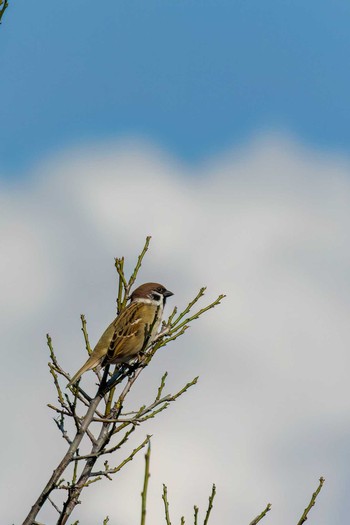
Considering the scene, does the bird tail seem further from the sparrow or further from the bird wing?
the bird wing

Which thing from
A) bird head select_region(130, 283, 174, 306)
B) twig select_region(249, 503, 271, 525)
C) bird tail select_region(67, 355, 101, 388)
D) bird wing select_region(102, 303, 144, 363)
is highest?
→ bird head select_region(130, 283, 174, 306)

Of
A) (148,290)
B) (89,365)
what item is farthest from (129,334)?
(148,290)

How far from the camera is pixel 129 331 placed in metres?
10.3

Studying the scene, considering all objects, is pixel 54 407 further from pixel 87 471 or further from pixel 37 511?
pixel 37 511

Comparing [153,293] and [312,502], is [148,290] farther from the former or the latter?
[312,502]

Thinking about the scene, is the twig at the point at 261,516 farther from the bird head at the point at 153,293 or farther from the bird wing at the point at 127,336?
the bird head at the point at 153,293

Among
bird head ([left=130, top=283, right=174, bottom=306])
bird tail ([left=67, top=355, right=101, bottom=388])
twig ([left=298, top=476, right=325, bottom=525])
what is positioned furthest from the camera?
bird head ([left=130, top=283, right=174, bottom=306])

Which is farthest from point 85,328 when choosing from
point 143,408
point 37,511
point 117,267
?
point 37,511

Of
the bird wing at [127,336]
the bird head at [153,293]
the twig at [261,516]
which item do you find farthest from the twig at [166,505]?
the bird head at [153,293]

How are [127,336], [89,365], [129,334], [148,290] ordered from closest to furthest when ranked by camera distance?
[89,365] → [127,336] → [129,334] → [148,290]

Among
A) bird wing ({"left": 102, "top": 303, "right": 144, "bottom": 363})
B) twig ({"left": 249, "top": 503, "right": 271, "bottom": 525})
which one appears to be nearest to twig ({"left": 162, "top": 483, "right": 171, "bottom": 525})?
twig ({"left": 249, "top": 503, "right": 271, "bottom": 525})

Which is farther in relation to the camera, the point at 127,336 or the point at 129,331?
the point at 129,331

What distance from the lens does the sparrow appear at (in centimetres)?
A: 964

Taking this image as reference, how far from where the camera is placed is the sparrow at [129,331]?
964 cm
